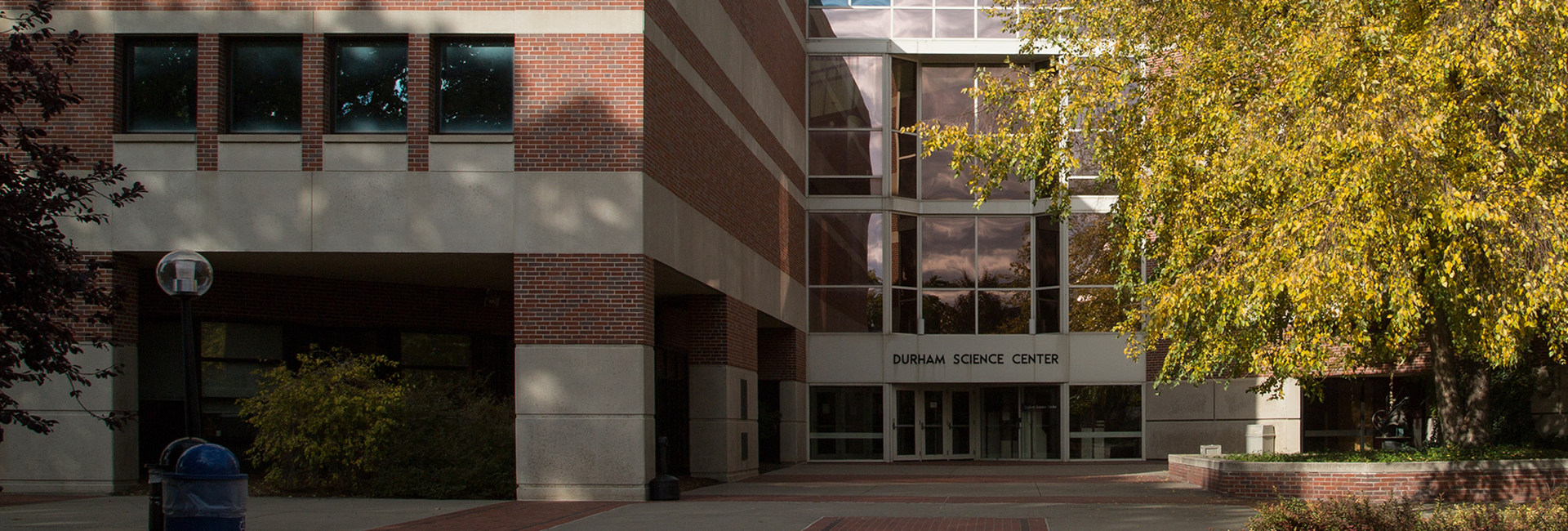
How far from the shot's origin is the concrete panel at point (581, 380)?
16.6 metres

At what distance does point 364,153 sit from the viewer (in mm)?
16922

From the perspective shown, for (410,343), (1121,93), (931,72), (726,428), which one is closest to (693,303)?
(726,428)

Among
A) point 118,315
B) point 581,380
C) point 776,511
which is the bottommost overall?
point 776,511

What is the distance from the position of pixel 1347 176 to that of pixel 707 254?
9.99 meters

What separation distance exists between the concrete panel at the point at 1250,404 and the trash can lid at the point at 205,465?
2447 centimetres

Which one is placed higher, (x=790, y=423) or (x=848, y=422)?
(x=790, y=423)

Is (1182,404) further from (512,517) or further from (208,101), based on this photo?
(208,101)

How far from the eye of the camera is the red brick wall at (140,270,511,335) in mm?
19391

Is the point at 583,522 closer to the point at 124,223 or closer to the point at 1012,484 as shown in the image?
the point at 124,223

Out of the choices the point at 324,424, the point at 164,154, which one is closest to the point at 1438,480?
the point at 324,424

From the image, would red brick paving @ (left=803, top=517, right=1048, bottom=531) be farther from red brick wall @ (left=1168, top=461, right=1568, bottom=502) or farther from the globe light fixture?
the globe light fixture

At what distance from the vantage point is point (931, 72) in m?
31.7

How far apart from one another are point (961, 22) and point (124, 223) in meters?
19.7

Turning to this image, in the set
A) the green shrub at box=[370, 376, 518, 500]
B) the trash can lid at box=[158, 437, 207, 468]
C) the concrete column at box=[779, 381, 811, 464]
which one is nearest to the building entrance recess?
the concrete column at box=[779, 381, 811, 464]
